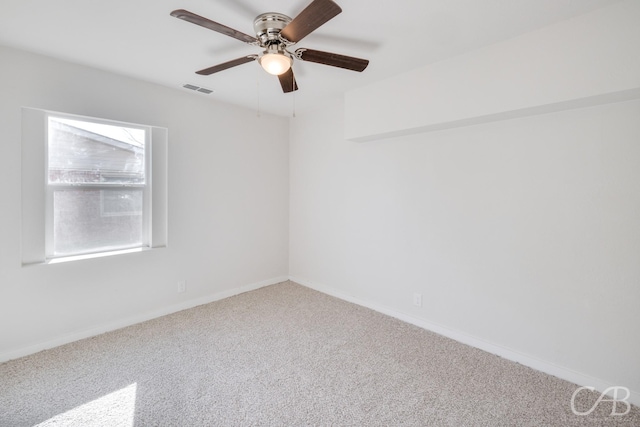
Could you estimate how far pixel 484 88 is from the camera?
2.25 meters

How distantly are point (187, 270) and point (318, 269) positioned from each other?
1.64 metres

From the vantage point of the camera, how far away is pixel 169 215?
123 inches

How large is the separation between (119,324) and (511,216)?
3700 millimetres

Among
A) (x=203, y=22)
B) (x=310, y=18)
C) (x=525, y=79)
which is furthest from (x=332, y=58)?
(x=525, y=79)

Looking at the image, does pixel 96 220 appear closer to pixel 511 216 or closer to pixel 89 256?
pixel 89 256

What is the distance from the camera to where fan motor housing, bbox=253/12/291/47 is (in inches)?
71.0

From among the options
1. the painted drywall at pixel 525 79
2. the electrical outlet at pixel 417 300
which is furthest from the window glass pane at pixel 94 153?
the electrical outlet at pixel 417 300

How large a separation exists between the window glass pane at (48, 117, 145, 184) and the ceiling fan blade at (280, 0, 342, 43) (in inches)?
84.2

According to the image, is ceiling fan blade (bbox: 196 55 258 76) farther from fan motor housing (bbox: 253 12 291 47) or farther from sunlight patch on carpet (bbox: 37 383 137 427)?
sunlight patch on carpet (bbox: 37 383 137 427)

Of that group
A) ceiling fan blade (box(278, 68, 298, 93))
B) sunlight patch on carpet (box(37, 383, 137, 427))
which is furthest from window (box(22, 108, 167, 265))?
ceiling fan blade (box(278, 68, 298, 93))

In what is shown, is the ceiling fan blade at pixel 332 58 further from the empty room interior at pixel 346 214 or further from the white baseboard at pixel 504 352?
the white baseboard at pixel 504 352

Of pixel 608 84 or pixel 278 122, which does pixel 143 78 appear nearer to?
pixel 278 122

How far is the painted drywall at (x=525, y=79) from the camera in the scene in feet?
5.73

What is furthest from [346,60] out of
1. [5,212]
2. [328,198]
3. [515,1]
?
[5,212]
